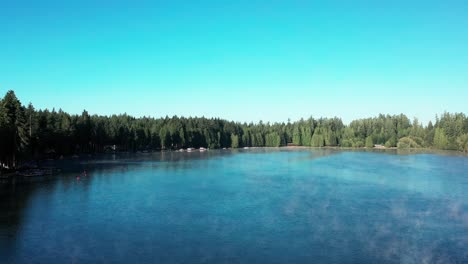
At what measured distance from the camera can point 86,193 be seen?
5384 centimetres

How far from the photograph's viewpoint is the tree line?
71.9m

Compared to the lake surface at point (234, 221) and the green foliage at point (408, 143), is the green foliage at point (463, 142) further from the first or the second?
the lake surface at point (234, 221)

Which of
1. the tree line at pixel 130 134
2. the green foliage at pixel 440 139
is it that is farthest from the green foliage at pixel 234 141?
the green foliage at pixel 440 139

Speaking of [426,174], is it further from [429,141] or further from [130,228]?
[429,141]

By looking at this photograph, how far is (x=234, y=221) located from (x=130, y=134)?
114 metres

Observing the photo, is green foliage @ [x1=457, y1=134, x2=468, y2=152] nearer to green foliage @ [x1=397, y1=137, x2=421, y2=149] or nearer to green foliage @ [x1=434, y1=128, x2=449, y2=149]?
green foliage @ [x1=434, y1=128, x2=449, y2=149]

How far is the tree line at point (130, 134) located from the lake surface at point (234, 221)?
1568 centimetres

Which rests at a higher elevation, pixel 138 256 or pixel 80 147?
pixel 80 147

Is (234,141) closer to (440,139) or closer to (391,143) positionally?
(391,143)

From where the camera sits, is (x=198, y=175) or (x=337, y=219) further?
(x=198, y=175)

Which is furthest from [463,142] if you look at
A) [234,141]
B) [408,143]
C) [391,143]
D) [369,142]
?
[234,141]

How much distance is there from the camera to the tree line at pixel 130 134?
236 feet

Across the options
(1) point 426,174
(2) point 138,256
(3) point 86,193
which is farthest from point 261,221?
(1) point 426,174

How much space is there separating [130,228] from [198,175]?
40.2 meters
